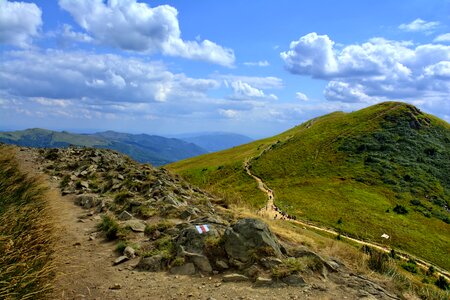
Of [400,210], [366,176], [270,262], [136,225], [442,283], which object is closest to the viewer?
[270,262]

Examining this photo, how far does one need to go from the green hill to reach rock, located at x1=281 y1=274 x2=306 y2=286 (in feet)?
106

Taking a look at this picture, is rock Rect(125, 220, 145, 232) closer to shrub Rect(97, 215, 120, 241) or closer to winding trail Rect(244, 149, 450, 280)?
shrub Rect(97, 215, 120, 241)

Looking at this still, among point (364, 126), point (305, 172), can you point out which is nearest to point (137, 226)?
point (305, 172)

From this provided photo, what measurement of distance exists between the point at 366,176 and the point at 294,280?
7248cm

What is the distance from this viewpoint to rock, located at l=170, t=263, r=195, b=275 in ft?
41.6

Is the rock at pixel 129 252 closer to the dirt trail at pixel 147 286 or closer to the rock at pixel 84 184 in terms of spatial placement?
the dirt trail at pixel 147 286

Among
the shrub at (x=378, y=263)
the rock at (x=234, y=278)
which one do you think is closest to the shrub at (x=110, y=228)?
the rock at (x=234, y=278)

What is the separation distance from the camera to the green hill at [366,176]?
5725cm

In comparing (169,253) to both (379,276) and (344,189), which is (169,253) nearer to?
(379,276)

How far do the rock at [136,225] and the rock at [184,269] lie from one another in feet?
14.6

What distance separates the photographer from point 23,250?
802 centimetres

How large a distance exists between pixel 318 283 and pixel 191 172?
3326 inches

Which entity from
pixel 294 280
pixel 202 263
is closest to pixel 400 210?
pixel 294 280

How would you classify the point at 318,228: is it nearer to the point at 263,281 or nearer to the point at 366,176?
the point at 366,176
